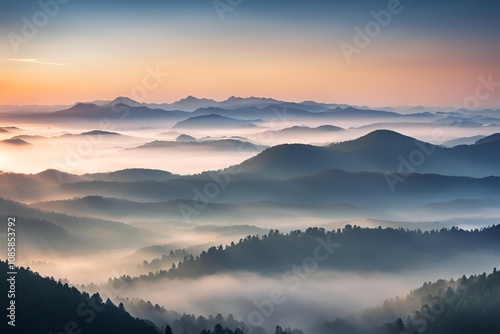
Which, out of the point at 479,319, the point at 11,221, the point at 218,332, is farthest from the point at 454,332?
the point at 11,221

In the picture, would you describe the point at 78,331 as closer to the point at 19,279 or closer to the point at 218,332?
the point at 19,279

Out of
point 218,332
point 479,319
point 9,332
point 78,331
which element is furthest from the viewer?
point 479,319

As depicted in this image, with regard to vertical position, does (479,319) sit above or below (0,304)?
below

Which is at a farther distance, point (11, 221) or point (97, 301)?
point (97, 301)

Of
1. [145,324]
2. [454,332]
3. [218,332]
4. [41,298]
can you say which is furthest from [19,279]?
[454,332]

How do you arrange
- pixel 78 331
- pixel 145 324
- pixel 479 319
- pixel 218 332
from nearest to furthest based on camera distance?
1. pixel 78 331
2. pixel 145 324
3. pixel 218 332
4. pixel 479 319

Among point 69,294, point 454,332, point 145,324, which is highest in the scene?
point 69,294
